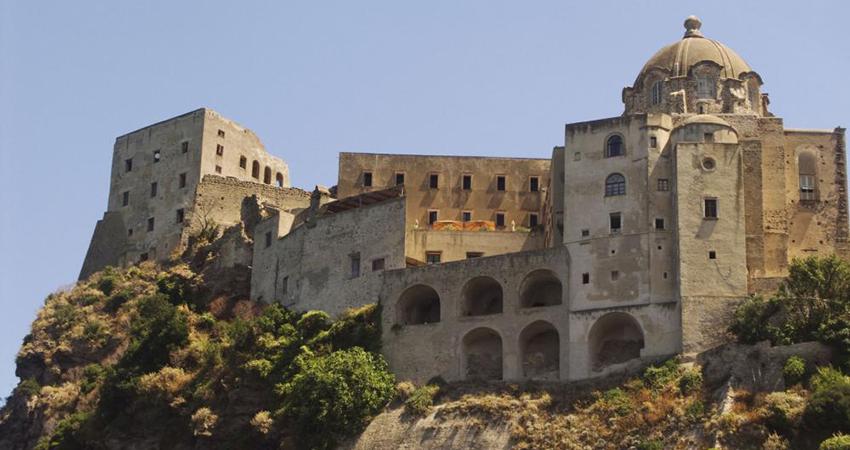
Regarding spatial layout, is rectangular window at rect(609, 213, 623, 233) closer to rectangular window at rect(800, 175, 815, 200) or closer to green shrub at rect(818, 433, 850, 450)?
rectangular window at rect(800, 175, 815, 200)

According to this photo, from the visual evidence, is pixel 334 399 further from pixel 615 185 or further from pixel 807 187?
pixel 807 187

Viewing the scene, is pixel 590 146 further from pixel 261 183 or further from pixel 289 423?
pixel 261 183

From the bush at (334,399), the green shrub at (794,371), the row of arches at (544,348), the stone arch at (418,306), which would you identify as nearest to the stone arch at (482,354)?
the row of arches at (544,348)

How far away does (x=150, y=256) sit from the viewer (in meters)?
76.4

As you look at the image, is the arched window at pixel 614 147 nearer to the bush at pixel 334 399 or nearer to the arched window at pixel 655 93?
the arched window at pixel 655 93

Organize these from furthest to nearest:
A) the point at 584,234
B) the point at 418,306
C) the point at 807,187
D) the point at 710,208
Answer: the point at 418,306 < the point at 807,187 < the point at 584,234 < the point at 710,208

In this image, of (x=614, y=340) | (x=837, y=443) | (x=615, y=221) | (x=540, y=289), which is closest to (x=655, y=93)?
(x=615, y=221)

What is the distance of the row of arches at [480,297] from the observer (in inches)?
2296

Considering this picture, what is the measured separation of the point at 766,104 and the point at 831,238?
25.3ft

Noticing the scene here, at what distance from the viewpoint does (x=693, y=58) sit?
6325 centimetres

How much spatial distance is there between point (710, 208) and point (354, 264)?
1595 centimetres

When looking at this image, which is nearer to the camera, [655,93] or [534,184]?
[655,93]

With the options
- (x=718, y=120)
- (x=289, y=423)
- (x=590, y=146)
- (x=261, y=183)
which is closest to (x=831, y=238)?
(x=718, y=120)

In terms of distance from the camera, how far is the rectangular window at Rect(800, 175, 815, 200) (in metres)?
59.5
